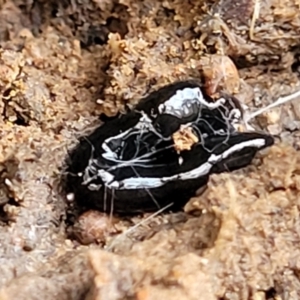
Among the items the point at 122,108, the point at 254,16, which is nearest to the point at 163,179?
the point at 122,108

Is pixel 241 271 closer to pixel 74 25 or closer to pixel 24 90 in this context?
pixel 24 90

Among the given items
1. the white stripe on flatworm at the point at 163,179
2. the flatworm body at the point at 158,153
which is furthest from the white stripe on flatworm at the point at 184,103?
the white stripe on flatworm at the point at 163,179

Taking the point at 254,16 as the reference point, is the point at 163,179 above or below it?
below

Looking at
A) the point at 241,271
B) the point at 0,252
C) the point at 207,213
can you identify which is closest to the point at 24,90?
the point at 0,252

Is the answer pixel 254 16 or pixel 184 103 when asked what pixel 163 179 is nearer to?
pixel 184 103

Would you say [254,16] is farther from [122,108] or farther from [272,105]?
[122,108]

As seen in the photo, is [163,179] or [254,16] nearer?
[163,179]

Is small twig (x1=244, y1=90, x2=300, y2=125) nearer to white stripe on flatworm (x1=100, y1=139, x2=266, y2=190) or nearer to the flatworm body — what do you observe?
the flatworm body
